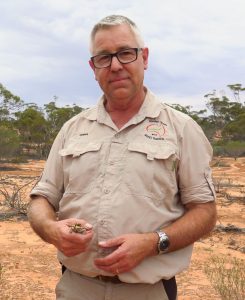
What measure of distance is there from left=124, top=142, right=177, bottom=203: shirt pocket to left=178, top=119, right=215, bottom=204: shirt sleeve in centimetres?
4

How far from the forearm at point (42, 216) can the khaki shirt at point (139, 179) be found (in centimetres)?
6

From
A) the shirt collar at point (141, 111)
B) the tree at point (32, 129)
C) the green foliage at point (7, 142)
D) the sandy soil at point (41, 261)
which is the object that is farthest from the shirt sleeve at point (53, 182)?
the tree at point (32, 129)

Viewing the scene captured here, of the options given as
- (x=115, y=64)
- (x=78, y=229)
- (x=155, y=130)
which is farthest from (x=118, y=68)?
(x=78, y=229)

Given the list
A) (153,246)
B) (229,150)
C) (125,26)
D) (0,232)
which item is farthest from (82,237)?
(229,150)

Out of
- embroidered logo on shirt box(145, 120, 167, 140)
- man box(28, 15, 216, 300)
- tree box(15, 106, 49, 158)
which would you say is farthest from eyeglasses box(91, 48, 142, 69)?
tree box(15, 106, 49, 158)

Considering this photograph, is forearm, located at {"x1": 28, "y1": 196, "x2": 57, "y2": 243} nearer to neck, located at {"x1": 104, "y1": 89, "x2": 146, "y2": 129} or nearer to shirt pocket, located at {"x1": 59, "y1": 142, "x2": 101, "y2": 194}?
shirt pocket, located at {"x1": 59, "y1": 142, "x2": 101, "y2": 194}

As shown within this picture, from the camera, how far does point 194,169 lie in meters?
1.89

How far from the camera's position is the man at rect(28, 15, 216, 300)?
182 cm

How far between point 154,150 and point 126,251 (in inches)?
16.4

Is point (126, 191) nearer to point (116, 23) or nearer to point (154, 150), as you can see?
point (154, 150)

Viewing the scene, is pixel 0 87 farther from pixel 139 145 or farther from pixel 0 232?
pixel 139 145

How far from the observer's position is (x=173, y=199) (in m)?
1.91

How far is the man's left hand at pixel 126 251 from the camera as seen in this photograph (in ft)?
5.62

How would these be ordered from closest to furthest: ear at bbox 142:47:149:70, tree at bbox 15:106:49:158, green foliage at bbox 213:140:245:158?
ear at bbox 142:47:149:70 < green foliage at bbox 213:140:245:158 < tree at bbox 15:106:49:158
